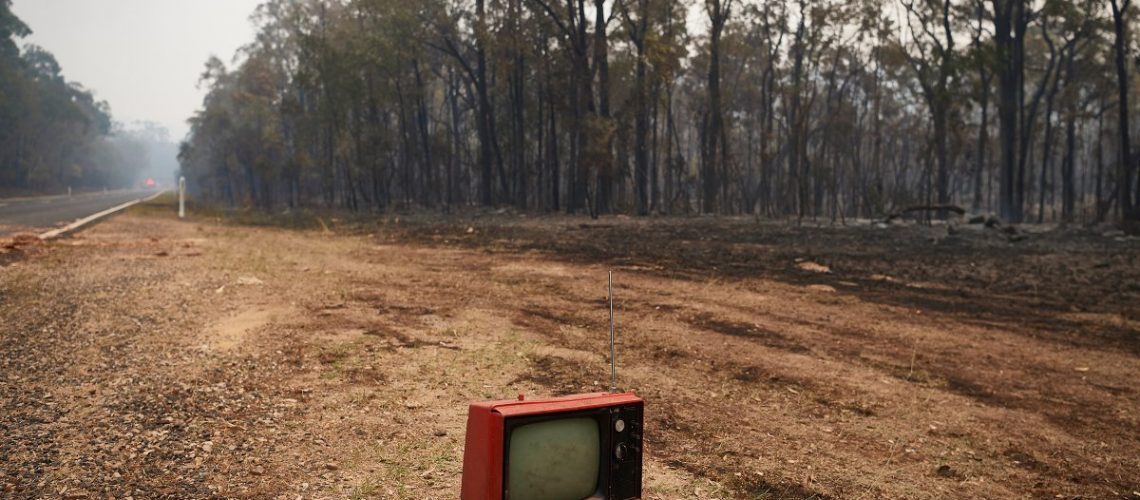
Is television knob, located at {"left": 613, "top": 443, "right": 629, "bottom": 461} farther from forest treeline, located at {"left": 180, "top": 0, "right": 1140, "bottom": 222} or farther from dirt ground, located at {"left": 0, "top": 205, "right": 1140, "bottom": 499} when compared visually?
forest treeline, located at {"left": 180, "top": 0, "right": 1140, "bottom": 222}

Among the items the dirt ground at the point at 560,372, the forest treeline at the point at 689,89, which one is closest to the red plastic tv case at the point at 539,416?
the dirt ground at the point at 560,372

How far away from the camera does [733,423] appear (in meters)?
5.88

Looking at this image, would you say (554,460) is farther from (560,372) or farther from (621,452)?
(560,372)

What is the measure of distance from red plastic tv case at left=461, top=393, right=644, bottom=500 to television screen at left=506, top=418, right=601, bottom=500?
0.08 metres

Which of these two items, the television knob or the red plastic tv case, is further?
the television knob

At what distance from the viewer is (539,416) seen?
272 cm

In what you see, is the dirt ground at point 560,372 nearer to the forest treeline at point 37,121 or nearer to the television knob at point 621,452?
the television knob at point 621,452

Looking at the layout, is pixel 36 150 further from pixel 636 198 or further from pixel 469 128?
pixel 636 198

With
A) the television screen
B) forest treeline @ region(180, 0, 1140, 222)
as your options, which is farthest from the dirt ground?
forest treeline @ region(180, 0, 1140, 222)

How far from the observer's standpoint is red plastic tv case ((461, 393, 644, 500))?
8.84 ft

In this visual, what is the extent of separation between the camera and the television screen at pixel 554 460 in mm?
2918

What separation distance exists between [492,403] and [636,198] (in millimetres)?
34610

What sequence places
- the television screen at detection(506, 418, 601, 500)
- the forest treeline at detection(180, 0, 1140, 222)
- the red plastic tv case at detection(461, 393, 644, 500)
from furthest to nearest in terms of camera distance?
the forest treeline at detection(180, 0, 1140, 222) → the television screen at detection(506, 418, 601, 500) → the red plastic tv case at detection(461, 393, 644, 500)

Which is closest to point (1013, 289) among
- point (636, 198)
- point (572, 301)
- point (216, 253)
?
point (572, 301)
